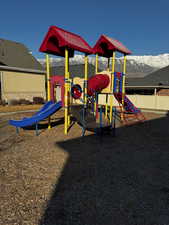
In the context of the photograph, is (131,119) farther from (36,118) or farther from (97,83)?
(36,118)

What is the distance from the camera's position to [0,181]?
326cm

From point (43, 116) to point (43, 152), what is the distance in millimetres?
2211

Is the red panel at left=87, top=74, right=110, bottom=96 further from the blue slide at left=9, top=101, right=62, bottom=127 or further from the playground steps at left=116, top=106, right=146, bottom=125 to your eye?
the playground steps at left=116, top=106, right=146, bottom=125

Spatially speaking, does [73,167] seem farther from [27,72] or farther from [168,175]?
[27,72]

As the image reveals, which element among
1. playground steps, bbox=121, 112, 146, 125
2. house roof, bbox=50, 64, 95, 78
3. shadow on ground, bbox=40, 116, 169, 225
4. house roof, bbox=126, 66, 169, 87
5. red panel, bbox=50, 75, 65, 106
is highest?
house roof, bbox=50, 64, 95, 78

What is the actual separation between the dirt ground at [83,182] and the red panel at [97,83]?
106 inches

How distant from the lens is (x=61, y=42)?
6.23 meters

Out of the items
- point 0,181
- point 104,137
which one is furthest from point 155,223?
point 104,137

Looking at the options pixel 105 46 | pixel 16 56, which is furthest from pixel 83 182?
pixel 16 56

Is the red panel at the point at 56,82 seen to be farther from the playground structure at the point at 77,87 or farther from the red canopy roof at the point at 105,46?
the red canopy roof at the point at 105,46

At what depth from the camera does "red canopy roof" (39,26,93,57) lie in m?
6.26

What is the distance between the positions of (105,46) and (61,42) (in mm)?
3966

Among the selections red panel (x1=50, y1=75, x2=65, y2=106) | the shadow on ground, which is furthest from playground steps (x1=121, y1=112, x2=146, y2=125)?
red panel (x1=50, y1=75, x2=65, y2=106)

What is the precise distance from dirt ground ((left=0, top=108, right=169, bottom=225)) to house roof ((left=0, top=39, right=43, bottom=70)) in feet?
44.7
